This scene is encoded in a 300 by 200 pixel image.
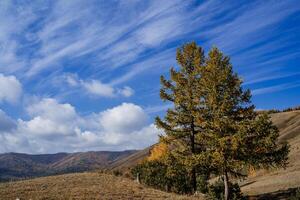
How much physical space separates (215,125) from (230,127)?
4.16ft

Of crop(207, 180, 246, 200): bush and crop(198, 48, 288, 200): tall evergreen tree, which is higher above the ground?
crop(198, 48, 288, 200): tall evergreen tree

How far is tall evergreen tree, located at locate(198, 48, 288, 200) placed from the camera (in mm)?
29562

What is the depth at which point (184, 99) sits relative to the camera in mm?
34469

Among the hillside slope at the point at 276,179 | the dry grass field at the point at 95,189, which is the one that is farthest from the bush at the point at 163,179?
the dry grass field at the point at 95,189

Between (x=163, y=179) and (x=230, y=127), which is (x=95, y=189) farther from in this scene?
(x=163, y=179)

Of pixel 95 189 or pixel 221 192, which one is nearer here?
pixel 95 189

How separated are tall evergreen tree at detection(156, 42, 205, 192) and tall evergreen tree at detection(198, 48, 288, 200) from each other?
269cm

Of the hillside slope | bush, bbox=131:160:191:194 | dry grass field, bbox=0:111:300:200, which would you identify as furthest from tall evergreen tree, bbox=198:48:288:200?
bush, bbox=131:160:191:194

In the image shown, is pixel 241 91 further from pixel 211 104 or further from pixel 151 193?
pixel 151 193

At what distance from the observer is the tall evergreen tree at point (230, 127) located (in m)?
29.6

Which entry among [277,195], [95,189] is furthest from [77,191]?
[277,195]

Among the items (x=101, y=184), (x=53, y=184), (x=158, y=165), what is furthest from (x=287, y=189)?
(x=158, y=165)

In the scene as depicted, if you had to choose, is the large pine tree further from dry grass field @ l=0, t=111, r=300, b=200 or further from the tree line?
dry grass field @ l=0, t=111, r=300, b=200

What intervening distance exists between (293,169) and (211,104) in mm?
22006
